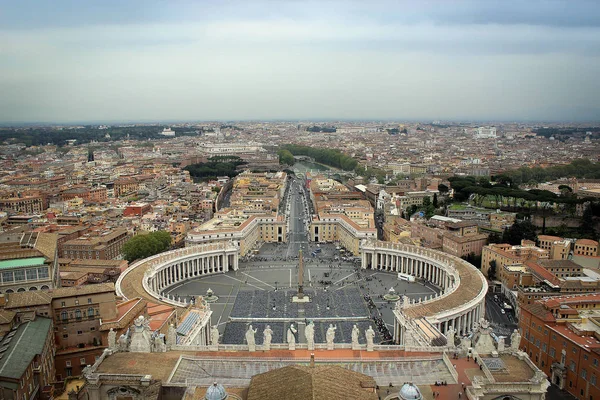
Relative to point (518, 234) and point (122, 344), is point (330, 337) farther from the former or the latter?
point (518, 234)

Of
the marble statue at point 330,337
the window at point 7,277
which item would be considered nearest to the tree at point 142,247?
the window at point 7,277

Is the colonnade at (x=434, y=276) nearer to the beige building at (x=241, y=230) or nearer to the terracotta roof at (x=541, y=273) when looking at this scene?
the terracotta roof at (x=541, y=273)

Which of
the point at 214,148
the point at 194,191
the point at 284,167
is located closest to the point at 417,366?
the point at 194,191

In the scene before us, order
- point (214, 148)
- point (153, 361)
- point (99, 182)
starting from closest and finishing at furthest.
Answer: point (153, 361) → point (99, 182) → point (214, 148)

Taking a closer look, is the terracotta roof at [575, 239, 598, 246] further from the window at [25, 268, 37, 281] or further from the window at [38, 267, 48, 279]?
the window at [25, 268, 37, 281]

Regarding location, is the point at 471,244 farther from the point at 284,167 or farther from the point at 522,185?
the point at 284,167
